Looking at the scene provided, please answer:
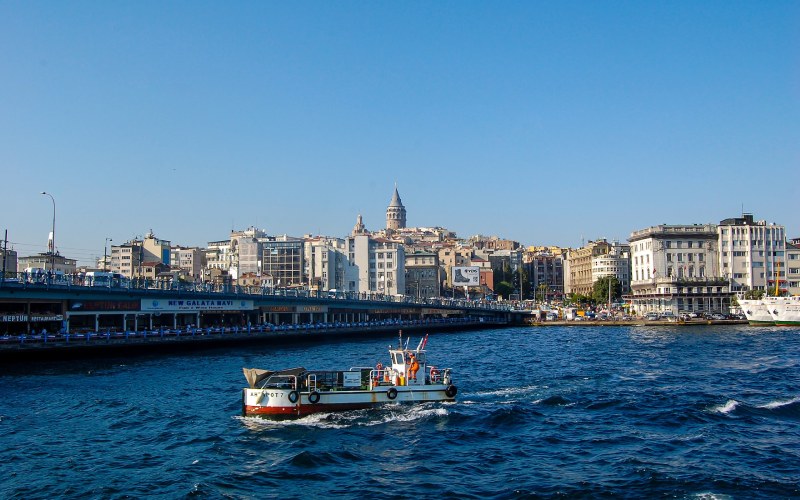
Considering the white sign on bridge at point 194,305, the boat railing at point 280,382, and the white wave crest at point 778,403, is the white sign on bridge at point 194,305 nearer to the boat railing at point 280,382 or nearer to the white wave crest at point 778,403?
the boat railing at point 280,382

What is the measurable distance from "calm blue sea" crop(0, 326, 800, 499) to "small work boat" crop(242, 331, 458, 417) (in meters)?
0.78

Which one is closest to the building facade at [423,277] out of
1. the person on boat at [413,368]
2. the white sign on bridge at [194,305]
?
the white sign on bridge at [194,305]

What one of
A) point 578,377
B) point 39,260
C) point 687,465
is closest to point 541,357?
point 578,377

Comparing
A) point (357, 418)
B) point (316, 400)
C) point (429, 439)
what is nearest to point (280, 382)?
point (316, 400)

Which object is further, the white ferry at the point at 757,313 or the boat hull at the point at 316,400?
the white ferry at the point at 757,313

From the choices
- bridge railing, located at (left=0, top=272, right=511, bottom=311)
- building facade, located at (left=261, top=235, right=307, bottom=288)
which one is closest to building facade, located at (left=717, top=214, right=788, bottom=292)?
bridge railing, located at (left=0, top=272, right=511, bottom=311)

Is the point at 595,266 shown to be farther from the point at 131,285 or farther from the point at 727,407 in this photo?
the point at 727,407

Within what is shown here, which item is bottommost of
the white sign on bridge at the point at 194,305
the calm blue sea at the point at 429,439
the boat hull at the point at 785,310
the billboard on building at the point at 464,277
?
the calm blue sea at the point at 429,439

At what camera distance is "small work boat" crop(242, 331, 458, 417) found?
113 ft

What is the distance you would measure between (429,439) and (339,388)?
704 centimetres

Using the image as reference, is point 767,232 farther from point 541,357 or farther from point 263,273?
point 263,273

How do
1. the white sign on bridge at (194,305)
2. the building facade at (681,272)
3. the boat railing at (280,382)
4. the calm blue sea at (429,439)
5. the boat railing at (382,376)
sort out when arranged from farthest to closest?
1. the building facade at (681,272)
2. the white sign on bridge at (194,305)
3. the boat railing at (382,376)
4. the boat railing at (280,382)
5. the calm blue sea at (429,439)

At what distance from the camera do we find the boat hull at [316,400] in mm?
34438

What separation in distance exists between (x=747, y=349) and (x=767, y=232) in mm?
73598
